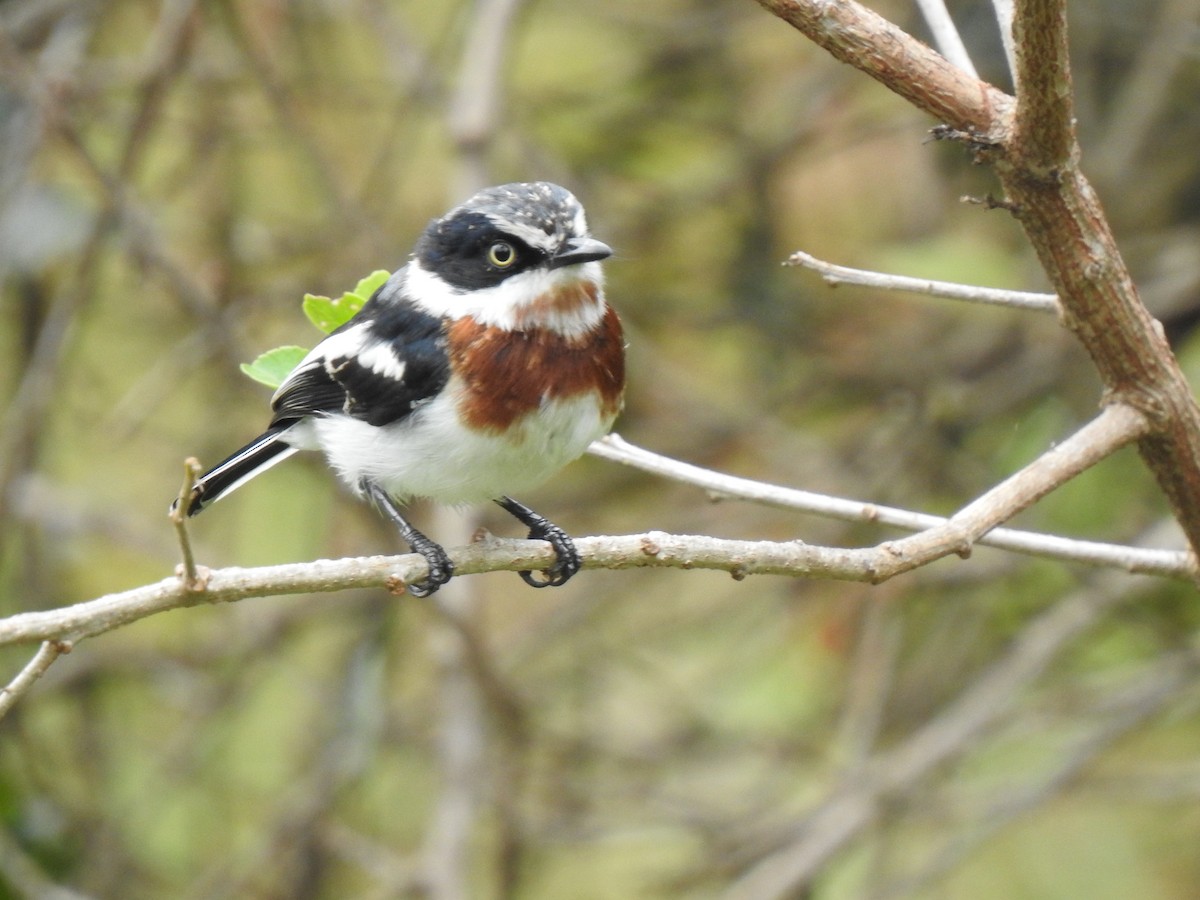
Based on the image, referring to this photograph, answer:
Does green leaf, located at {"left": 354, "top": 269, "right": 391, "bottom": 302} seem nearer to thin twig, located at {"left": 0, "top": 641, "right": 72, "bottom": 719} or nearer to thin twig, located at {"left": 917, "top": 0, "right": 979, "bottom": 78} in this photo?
thin twig, located at {"left": 0, "top": 641, "right": 72, "bottom": 719}

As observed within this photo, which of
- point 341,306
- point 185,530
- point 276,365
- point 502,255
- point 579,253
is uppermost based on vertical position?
point 502,255

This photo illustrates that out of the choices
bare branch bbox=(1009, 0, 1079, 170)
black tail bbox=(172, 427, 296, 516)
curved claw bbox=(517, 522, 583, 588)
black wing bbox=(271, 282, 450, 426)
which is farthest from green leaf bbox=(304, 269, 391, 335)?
bare branch bbox=(1009, 0, 1079, 170)

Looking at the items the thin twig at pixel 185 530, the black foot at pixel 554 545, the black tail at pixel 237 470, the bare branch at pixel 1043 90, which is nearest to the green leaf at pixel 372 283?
the black foot at pixel 554 545

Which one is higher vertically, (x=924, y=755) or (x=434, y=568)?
(x=924, y=755)

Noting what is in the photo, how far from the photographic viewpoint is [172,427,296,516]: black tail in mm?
3650

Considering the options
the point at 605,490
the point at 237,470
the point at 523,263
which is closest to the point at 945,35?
the point at 523,263

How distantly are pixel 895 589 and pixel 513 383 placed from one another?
277cm

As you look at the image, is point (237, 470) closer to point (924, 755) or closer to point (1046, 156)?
point (1046, 156)

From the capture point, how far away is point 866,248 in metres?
6.79

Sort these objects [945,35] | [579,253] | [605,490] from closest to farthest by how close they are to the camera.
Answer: [945,35] → [579,253] → [605,490]

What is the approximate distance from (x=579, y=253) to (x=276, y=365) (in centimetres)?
72

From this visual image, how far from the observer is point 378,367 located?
3439 mm

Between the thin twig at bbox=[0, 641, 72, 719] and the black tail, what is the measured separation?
144cm

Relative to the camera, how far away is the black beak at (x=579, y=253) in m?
3.19
